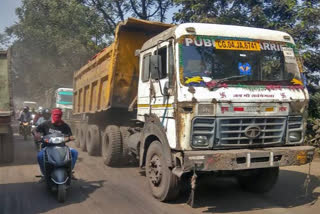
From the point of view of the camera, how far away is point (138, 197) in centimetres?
576

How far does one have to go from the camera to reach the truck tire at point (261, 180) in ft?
19.8

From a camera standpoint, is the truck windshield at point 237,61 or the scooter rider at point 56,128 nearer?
the truck windshield at point 237,61

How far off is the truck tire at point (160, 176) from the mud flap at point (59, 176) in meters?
1.34


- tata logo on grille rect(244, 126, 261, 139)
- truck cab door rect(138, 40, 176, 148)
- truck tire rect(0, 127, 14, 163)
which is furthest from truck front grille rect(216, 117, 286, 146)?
truck tire rect(0, 127, 14, 163)

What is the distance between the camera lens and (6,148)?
8930 mm

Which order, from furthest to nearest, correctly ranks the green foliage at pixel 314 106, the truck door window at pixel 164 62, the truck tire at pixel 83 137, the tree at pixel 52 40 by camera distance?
the tree at pixel 52 40
the truck tire at pixel 83 137
the green foliage at pixel 314 106
the truck door window at pixel 164 62

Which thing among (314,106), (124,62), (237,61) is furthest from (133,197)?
(314,106)

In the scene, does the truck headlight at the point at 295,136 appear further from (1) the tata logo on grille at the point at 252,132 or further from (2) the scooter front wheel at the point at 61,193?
(2) the scooter front wheel at the point at 61,193

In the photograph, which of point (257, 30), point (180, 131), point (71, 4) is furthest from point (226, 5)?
point (71, 4)

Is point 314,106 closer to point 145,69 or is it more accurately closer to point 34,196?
point 145,69

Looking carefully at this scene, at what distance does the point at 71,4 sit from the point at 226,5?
1161 centimetres

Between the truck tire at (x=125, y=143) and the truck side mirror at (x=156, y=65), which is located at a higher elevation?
the truck side mirror at (x=156, y=65)

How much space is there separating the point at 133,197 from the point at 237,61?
2.76 metres

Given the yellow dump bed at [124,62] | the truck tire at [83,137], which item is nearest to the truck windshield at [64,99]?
the truck tire at [83,137]
